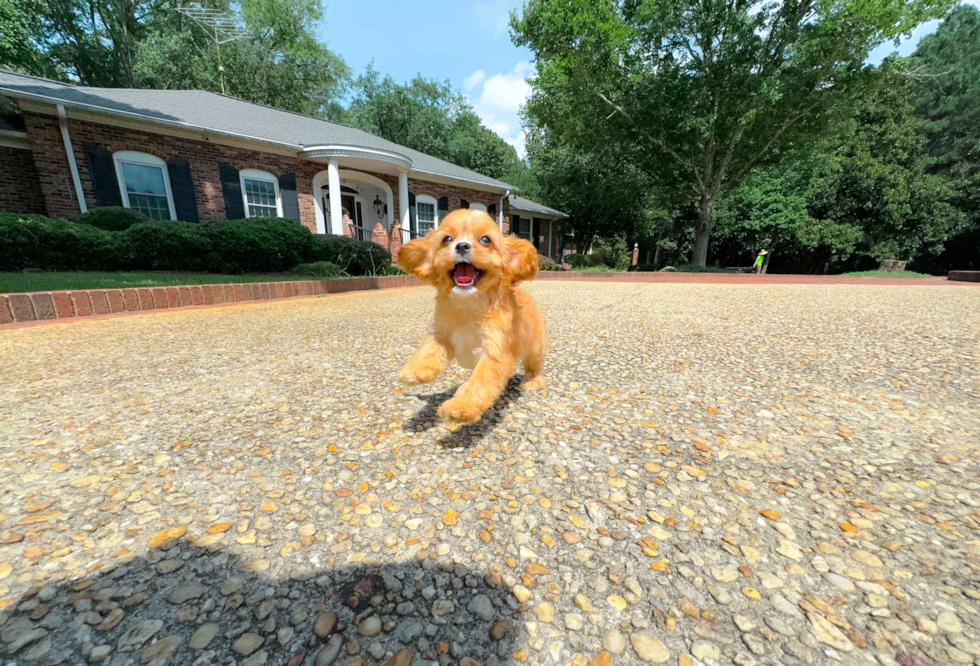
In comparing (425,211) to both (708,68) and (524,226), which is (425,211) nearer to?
(524,226)

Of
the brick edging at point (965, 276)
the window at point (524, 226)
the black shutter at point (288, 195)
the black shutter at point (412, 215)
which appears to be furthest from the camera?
the window at point (524, 226)

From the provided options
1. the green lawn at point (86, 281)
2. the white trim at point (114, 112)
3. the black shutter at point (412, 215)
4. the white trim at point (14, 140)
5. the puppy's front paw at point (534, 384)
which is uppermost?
the white trim at point (114, 112)

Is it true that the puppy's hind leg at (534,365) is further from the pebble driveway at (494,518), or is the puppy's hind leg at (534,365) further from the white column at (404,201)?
the white column at (404,201)

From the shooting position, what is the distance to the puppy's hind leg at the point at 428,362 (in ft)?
7.16

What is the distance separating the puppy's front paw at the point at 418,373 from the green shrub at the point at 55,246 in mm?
11230

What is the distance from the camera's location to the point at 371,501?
191cm

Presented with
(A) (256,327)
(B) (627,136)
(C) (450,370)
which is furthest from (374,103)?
(C) (450,370)

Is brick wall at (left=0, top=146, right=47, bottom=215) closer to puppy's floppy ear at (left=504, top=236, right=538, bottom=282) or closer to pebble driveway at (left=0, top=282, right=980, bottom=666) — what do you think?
pebble driveway at (left=0, top=282, right=980, bottom=666)

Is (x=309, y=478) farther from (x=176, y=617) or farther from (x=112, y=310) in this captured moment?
(x=112, y=310)

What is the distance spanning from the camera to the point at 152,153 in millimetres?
12789

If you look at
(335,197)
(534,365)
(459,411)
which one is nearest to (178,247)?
(335,197)

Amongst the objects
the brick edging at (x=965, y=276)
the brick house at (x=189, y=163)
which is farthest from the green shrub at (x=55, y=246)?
the brick edging at (x=965, y=276)

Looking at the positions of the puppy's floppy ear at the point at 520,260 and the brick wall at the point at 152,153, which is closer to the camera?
the puppy's floppy ear at the point at 520,260

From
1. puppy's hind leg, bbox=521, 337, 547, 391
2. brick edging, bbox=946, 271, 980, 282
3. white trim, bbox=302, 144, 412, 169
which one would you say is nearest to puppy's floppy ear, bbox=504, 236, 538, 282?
puppy's hind leg, bbox=521, 337, 547, 391
